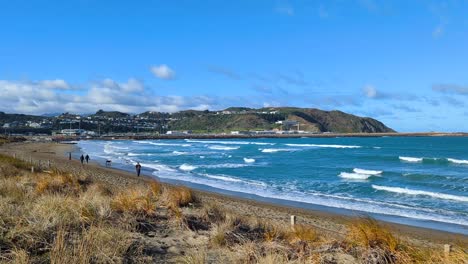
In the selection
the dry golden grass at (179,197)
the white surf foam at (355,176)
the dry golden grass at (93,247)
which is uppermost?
the dry golden grass at (93,247)

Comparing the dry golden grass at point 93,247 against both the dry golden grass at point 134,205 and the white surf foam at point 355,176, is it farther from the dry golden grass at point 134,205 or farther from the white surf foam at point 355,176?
the white surf foam at point 355,176

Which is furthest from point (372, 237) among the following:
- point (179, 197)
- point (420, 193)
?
point (420, 193)

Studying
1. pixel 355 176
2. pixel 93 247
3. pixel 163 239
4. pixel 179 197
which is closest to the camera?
pixel 93 247

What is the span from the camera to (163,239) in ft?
23.8

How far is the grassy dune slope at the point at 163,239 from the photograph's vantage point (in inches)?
214

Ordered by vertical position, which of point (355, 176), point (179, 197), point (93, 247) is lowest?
point (355, 176)

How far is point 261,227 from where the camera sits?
880 cm

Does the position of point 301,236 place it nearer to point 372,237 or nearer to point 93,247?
point 372,237

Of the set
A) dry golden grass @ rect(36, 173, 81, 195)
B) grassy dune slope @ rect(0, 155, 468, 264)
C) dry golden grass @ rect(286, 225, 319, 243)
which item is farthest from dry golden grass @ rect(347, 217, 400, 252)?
dry golden grass @ rect(36, 173, 81, 195)

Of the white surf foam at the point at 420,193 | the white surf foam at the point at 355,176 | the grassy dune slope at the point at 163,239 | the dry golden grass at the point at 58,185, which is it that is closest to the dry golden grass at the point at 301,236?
the grassy dune slope at the point at 163,239

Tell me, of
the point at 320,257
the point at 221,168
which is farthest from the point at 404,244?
the point at 221,168

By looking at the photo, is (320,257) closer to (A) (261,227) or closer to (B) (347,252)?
(B) (347,252)

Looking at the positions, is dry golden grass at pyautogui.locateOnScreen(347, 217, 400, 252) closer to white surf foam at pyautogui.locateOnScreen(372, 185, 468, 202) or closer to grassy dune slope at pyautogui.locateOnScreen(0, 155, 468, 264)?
grassy dune slope at pyautogui.locateOnScreen(0, 155, 468, 264)

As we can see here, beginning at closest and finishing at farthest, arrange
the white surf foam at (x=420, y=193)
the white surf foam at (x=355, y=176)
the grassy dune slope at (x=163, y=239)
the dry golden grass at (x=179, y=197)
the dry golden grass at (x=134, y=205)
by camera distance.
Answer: the grassy dune slope at (x=163, y=239)
the dry golden grass at (x=134, y=205)
the dry golden grass at (x=179, y=197)
the white surf foam at (x=420, y=193)
the white surf foam at (x=355, y=176)
